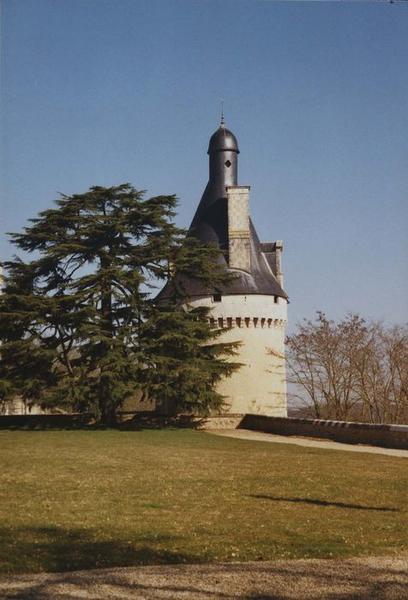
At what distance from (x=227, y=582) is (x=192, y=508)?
3.58 m

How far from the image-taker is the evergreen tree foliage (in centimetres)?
2638

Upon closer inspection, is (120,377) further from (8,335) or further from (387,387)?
(387,387)

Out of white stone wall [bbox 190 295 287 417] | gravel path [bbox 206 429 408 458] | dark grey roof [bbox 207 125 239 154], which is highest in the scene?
dark grey roof [bbox 207 125 239 154]

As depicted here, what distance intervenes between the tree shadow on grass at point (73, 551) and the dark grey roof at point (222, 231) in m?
24.0

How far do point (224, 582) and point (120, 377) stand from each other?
67.9 feet

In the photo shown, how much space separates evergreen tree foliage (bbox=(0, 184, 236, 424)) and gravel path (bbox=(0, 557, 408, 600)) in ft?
64.8

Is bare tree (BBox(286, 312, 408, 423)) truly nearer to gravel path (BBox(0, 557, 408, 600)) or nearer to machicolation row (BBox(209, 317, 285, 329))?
machicolation row (BBox(209, 317, 285, 329))

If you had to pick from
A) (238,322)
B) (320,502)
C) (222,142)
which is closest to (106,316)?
(238,322)

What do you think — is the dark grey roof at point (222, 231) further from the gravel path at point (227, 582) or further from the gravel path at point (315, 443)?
the gravel path at point (227, 582)

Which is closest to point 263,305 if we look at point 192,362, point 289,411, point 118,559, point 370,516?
point 192,362

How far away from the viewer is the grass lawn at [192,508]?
22.2 feet

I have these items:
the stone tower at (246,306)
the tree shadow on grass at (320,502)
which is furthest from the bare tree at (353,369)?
the tree shadow on grass at (320,502)

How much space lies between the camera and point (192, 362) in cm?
2759

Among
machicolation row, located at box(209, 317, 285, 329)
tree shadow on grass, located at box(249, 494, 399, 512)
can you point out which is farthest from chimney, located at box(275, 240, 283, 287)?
tree shadow on grass, located at box(249, 494, 399, 512)
